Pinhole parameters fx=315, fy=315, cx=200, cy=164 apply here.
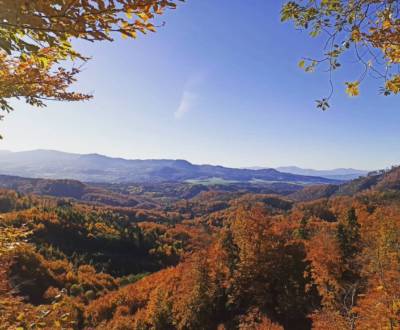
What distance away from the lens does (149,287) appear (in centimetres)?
5491

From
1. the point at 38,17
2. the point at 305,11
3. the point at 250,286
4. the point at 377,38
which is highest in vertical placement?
the point at 305,11

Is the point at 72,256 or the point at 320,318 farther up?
the point at 320,318

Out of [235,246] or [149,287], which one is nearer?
[235,246]

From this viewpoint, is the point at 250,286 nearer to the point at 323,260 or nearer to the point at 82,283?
the point at 323,260

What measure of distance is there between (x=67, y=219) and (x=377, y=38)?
424 feet

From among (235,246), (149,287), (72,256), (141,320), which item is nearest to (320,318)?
(235,246)

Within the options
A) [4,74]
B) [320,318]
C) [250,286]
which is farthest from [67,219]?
[4,74]

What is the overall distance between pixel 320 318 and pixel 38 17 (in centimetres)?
3064

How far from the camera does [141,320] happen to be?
127 feet

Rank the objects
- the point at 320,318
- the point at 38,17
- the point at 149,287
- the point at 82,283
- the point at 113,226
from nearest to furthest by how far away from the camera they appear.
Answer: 1. the point at 38,17
2. the point at 320,318
3. the point at 149,287
4. the point at 82,283
5. the point at 113,226

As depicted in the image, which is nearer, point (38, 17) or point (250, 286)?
point (38, 17)

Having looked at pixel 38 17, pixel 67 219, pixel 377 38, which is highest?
pixel 377 38

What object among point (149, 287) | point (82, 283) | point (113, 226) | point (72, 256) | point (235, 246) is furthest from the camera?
point (113, 226)

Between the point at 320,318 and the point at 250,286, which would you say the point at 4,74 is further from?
the point at 250,286
